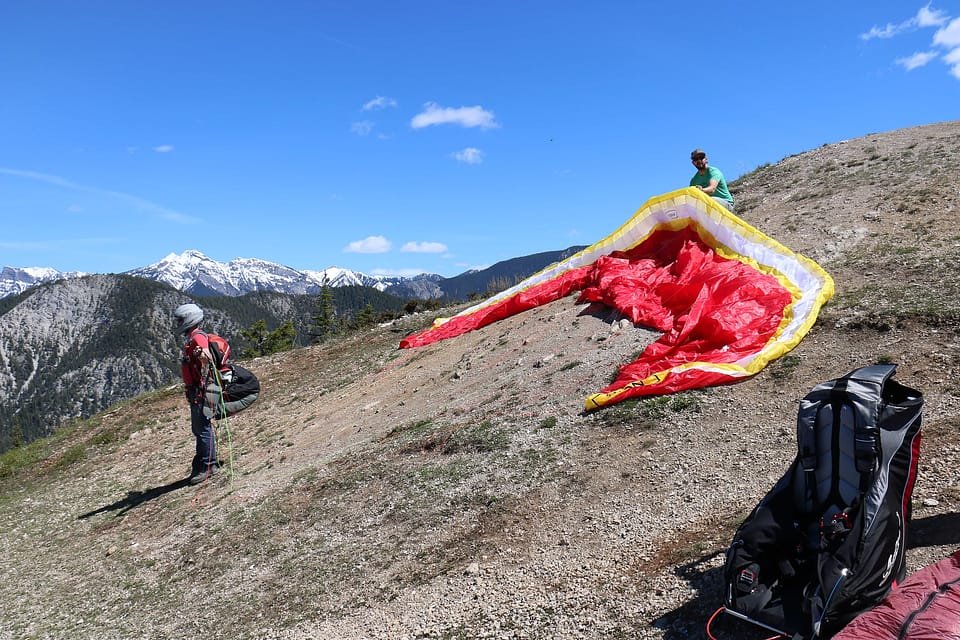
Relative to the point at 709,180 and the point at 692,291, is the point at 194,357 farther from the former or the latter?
the point at 709,180

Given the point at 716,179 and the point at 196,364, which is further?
the point at 716,179

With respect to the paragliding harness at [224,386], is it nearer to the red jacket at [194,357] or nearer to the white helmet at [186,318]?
the red jacket at [194,357]

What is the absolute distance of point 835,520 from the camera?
3564 millimetres

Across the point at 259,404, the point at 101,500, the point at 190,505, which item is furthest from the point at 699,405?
the point at 259,404

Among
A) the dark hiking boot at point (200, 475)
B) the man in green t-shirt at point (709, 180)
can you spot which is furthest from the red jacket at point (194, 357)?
the man in green t-shirt at point (709, 180)

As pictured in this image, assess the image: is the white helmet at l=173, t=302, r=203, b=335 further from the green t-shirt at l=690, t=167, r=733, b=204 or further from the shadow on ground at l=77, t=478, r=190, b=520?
the green t-shirt at l=690, t=167, r=733, b=204

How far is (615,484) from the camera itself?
5.98 m

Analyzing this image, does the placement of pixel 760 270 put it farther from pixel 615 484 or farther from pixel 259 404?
pixel 259 404

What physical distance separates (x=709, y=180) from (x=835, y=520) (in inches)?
383

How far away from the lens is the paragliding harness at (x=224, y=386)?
30.6 ft

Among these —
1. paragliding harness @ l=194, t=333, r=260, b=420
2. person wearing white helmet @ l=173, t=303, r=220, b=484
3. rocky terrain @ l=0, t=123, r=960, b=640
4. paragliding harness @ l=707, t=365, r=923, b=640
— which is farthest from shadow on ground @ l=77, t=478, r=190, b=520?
A: paragliding harness @ l=707, t=365, r=923, b=640

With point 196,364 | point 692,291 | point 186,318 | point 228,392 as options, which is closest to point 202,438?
point 228,392

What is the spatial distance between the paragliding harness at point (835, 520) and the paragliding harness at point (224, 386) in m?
7.89

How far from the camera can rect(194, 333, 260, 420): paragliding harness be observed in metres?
9.31
